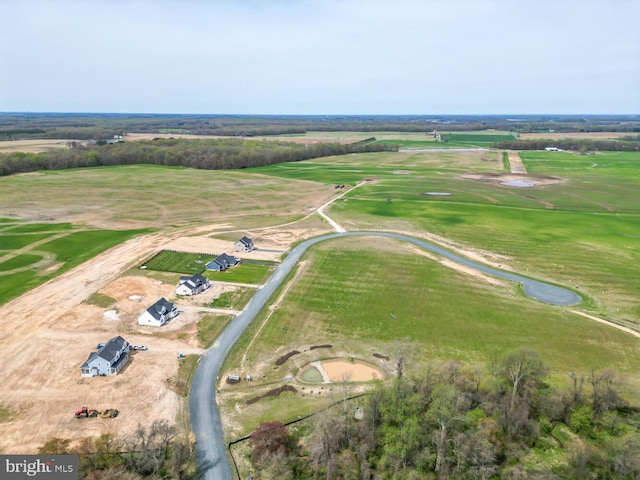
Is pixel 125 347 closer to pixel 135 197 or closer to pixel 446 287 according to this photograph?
pixel 446 287

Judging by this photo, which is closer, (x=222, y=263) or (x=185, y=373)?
(x=185, y=373)

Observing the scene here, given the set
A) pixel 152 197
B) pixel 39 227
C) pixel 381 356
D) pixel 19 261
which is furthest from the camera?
pixel 152 197

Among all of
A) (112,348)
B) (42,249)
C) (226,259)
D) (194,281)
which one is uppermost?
(226,259)

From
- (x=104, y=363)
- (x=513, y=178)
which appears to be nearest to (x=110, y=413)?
(x=104, y=363)

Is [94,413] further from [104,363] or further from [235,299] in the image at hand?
[235,299]

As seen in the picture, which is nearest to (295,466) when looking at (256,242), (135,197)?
(256,242)

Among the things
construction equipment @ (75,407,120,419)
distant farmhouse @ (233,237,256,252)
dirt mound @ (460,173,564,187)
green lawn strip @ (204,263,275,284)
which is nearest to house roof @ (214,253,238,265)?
green lawn strip @ (204,263,275,284)

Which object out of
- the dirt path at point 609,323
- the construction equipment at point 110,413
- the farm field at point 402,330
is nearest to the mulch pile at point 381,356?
the farm field at point 402,330
